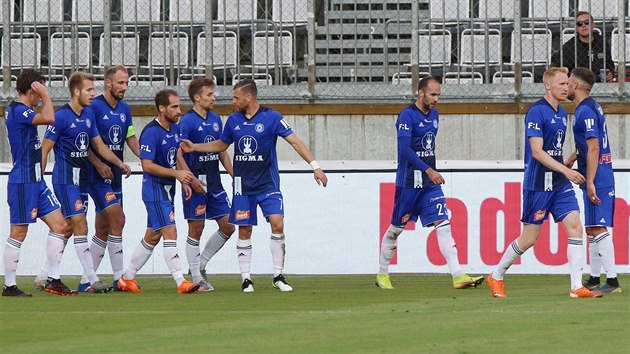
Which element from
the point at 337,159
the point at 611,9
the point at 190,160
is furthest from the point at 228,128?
the point at 611,9

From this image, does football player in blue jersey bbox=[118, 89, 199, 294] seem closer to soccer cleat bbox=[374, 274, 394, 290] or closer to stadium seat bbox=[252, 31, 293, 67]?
soccer cleat bbox=[374, 274, 394, 290]

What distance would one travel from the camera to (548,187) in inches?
502

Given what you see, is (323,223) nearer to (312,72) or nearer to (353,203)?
(353,203)

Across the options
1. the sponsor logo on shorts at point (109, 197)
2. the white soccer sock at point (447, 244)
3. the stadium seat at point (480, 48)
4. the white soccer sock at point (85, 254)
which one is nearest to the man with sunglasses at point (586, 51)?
the stadium seat at point (480, 48)

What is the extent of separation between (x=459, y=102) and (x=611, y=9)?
8.27 ft

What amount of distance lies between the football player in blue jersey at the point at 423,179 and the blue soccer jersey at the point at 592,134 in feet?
5.25

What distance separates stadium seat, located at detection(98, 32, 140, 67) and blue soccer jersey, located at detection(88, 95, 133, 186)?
209 inches

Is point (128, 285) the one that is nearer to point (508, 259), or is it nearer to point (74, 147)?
point (74, 147)

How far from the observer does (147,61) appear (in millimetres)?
20094

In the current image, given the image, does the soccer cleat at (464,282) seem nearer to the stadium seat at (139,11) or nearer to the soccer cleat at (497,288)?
the soccer cleat at (497,288)

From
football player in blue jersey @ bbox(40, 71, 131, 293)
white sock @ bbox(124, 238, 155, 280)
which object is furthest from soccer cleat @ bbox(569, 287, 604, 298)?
football player in blue jersey @ bbox(40, 71, 131, 293)

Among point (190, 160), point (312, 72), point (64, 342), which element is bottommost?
point (64, 342)

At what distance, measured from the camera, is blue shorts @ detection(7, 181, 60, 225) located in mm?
13406

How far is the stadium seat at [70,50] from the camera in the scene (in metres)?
20.0
